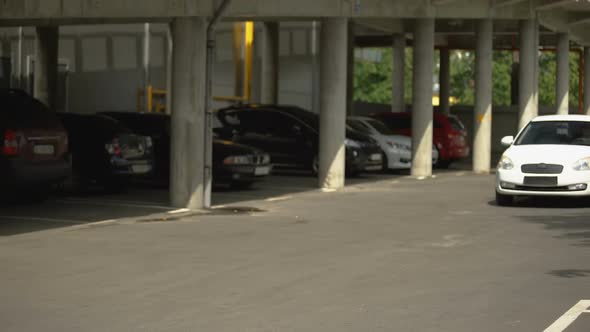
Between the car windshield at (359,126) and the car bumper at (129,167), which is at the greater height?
the car windshield at (359,126)

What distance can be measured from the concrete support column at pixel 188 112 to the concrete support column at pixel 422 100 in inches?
432

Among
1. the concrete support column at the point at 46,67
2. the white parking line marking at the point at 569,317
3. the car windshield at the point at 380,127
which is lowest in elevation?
the white parking line marking at the point at 569,317

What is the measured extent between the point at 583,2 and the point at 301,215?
1871 centimetres

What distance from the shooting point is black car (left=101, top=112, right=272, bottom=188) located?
2303 cm

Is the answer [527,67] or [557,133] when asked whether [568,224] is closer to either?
[557,133]

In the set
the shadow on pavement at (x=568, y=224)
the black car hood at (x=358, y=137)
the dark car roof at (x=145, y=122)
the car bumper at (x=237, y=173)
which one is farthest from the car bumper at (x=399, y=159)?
the shadow on pavement at (x=568, y=224)

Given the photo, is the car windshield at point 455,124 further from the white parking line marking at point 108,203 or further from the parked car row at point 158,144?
the white parking line marking at point 108,203

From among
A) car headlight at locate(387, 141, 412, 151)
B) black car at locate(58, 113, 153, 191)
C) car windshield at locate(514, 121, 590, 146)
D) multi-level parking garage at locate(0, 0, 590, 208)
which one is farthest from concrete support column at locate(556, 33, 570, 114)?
black car at locate(58, 113, 153, 191)

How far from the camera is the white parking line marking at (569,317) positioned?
8.69 metres

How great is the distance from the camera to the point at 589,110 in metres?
47.5

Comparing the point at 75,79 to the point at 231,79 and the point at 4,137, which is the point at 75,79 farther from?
the point at 4,137

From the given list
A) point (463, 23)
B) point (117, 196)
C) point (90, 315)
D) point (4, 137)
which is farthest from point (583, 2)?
point (90, 315)

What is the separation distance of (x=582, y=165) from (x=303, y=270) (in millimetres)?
9045

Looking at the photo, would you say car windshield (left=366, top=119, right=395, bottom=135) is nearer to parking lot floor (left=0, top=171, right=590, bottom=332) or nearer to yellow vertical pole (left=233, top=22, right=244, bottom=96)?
yellow vertical pole (left=233, top=22, right=244, bottom=96)
